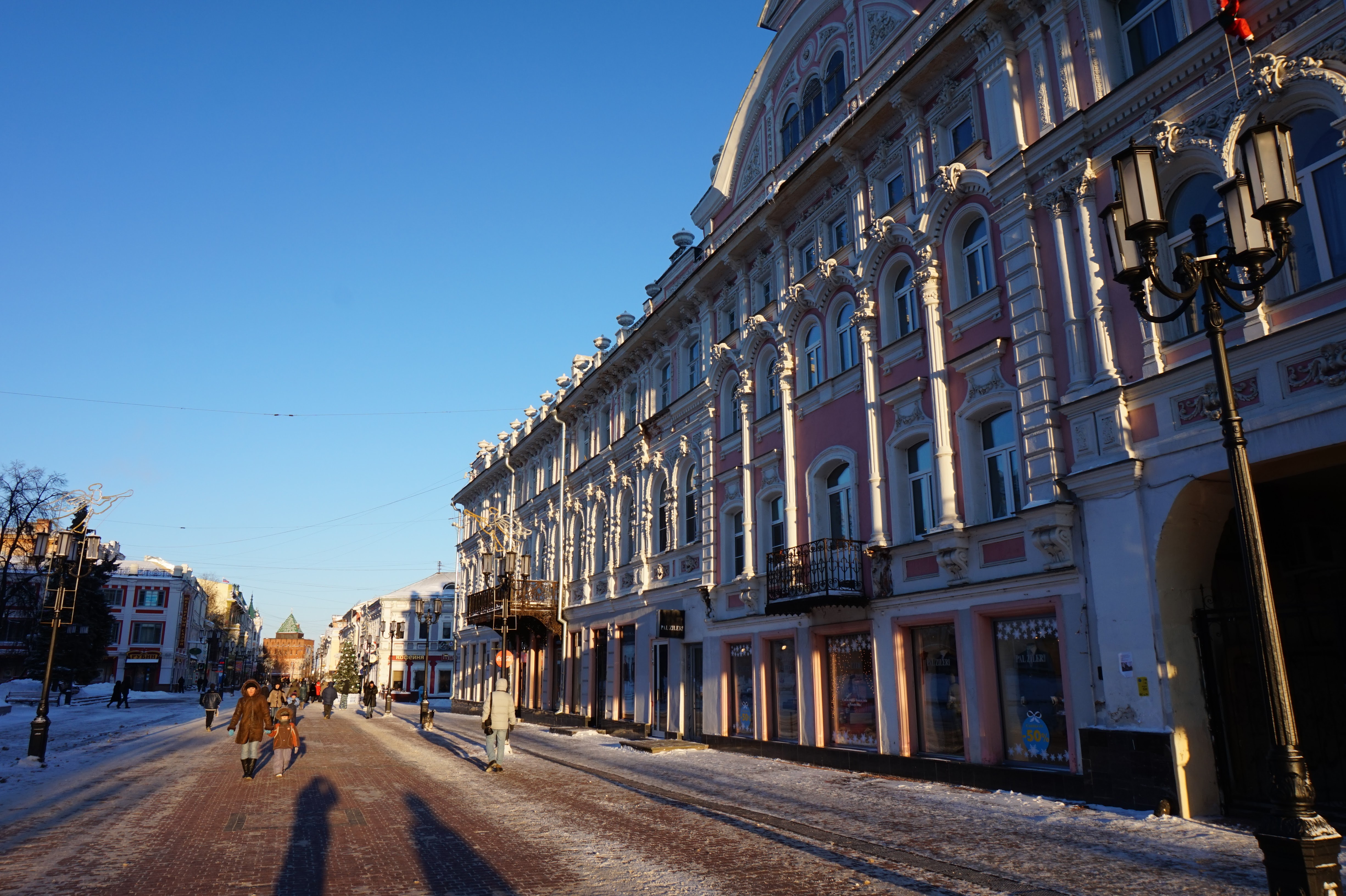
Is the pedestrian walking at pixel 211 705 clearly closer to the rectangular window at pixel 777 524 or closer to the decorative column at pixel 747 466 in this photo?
the decorative column at pixel 747 466

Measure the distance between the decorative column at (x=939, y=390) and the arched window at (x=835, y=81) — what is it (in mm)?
5957

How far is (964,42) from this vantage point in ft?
52.2

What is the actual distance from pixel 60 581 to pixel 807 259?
19.2m

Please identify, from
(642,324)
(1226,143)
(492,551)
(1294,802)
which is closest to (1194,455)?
(1226,143)

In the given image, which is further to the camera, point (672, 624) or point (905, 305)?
point (672, 624)

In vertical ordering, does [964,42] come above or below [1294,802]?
above

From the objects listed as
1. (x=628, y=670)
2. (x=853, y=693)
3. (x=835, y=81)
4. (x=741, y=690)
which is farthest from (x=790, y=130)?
(x=628, y=670)

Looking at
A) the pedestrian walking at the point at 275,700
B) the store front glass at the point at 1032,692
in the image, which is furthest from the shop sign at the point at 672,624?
the store front glass at the point at 1032,692

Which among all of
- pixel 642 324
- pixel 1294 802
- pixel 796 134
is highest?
pixel 796 134

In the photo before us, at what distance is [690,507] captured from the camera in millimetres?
25641

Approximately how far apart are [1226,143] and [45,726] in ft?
75.5

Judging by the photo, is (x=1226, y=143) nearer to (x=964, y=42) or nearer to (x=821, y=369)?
(x=964, y=42)

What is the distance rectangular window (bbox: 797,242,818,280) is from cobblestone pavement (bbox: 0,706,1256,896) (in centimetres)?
1187

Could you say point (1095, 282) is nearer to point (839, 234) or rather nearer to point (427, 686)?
point (839, 234)
